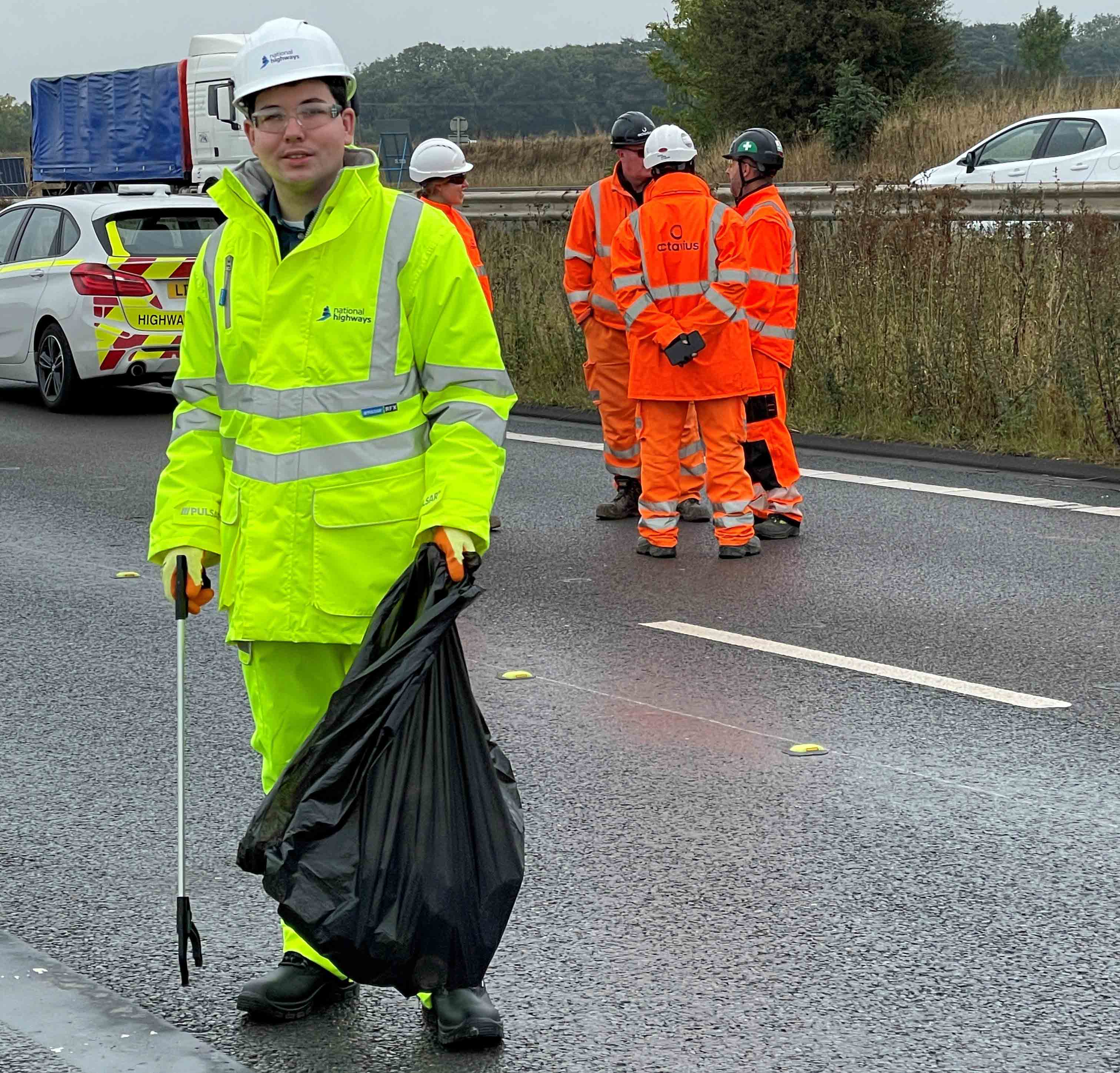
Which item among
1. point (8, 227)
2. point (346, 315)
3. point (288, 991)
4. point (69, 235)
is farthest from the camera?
point (8, 227)

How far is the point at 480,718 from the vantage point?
11.7ft

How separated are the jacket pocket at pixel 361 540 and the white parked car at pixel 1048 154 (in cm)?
1876

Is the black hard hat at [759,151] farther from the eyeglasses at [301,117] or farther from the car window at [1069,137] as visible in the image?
the car window at [1069,137]

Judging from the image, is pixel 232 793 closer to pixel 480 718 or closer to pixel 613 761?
pixel 613 761

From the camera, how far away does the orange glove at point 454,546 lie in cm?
356

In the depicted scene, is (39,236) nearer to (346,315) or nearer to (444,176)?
(444,176)

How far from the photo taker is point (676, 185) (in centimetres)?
887

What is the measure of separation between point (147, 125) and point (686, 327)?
27.0 metres

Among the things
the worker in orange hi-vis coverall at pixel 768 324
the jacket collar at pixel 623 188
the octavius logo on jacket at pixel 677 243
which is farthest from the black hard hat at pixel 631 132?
the octavius logo on jacket at pixel 677 243

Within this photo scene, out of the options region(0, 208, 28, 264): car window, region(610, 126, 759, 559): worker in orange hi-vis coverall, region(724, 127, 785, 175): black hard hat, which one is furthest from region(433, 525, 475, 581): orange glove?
region(0, 208, 28, 264): car window

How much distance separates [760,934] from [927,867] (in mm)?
606

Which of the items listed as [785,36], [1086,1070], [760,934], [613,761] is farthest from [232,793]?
[785,36]

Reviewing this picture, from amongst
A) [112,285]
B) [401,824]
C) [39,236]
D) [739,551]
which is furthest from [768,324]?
[39,236]

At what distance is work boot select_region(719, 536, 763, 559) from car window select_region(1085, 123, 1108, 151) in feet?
48.6
